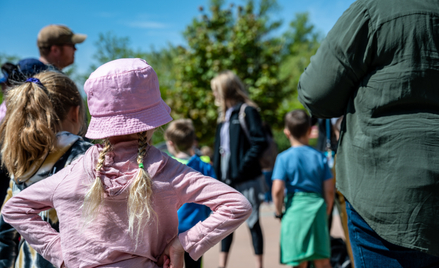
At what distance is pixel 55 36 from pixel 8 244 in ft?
7.22

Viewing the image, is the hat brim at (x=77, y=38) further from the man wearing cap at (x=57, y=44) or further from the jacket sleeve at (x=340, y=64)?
the jacket sleeve at (x=340, y=64)

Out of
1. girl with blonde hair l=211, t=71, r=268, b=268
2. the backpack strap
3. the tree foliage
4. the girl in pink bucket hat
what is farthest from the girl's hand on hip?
the tree foliage

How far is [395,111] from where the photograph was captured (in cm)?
162

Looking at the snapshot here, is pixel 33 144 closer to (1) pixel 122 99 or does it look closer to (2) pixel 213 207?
(1) pixel 122 99

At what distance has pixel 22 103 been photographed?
1911mm

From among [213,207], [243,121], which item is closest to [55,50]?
[243,121]

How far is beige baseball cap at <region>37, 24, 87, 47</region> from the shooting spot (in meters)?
3.64

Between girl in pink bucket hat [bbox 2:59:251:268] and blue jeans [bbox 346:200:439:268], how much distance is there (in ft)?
1.95

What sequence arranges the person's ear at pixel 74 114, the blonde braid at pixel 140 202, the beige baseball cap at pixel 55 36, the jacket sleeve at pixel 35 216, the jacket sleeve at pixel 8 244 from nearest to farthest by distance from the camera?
the blonde braid at pixel 140 202, the jacket sleeve at pixel 35 216, the jacket sleeve at pixel 8 244, the person's ear at pixel 74 114, the beige baseball cap at pixel 55 36

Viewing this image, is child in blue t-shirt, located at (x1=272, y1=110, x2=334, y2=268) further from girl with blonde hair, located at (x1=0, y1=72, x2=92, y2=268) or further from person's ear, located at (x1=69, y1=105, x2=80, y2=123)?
girl with blonde hair, located at (x1=0, y1=72, x2=92, y2=268)

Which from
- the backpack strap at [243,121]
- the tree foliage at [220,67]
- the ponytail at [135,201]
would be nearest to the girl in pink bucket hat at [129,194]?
the ponytail at [135,201]

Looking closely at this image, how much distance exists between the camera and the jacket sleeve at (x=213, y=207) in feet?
4.82

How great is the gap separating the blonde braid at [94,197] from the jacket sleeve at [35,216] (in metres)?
0.18

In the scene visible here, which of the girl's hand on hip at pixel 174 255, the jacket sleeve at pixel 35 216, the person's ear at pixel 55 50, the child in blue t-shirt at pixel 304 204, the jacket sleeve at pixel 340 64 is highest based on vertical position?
the person's ear at pixel 55 50
